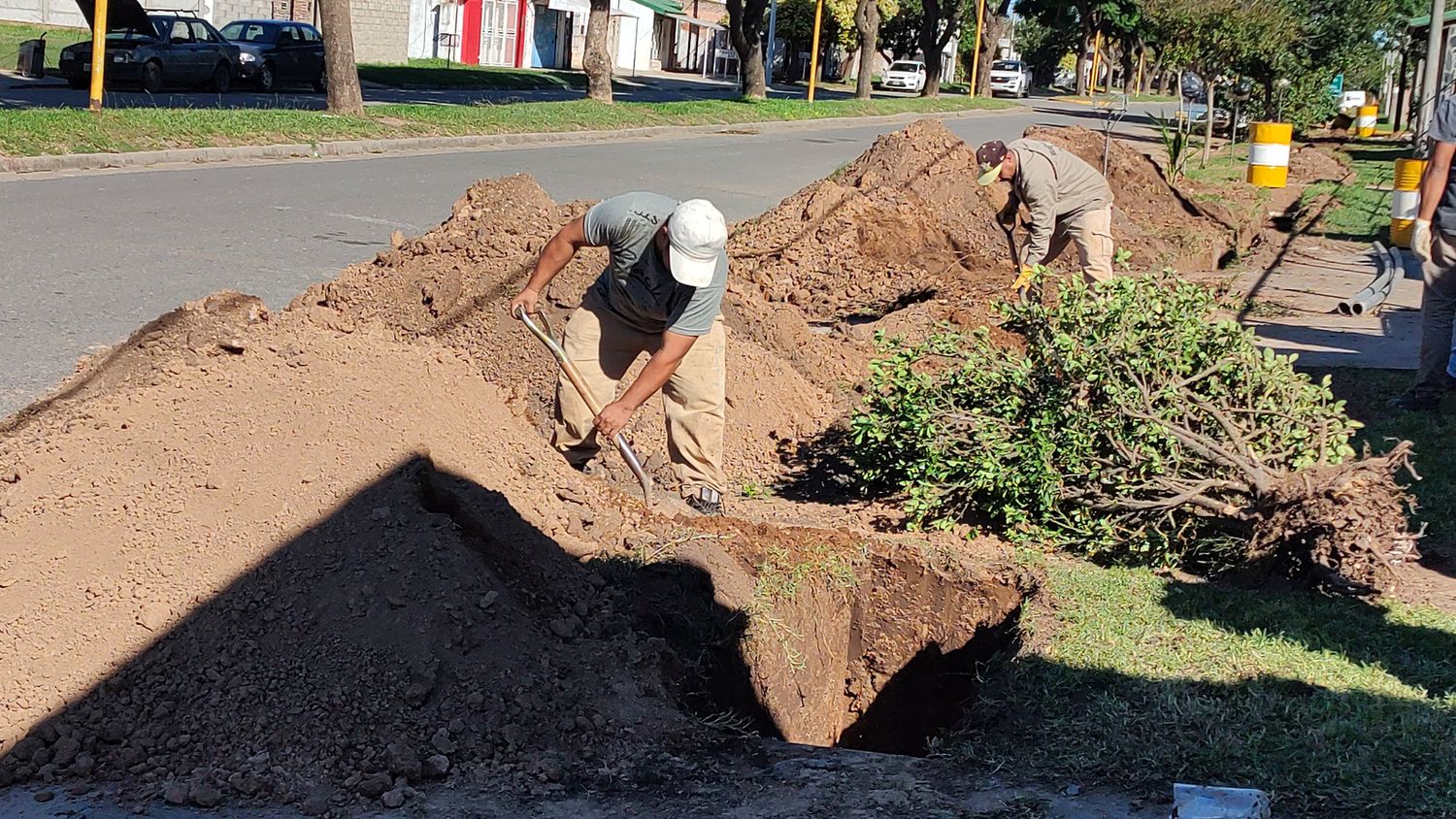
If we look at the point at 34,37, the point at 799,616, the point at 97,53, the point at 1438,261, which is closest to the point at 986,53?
the point at 34,37

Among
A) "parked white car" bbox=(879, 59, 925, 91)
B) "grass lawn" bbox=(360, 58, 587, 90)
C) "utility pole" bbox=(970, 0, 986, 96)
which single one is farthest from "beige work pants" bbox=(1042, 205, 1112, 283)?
"parked white car" bbox=(879, 59, 925, 91)

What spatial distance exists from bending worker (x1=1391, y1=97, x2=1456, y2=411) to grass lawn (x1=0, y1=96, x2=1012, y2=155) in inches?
501

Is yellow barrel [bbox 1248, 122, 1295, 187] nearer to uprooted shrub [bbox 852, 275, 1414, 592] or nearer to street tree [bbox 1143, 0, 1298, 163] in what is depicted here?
street tree [bbox 1143, 0, 1298, 163]

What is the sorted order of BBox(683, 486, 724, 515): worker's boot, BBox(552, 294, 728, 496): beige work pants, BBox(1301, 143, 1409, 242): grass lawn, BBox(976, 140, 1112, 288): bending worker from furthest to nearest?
BBox(1301, 143, 1409, 242): grass lawn → BBox(976, 140, 1112, 288): bending worker → BBox(683, 486, 724, 515): worker's boot → BBox(552, 294, 728, 496): beige work pants

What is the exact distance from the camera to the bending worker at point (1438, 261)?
24.7 feet

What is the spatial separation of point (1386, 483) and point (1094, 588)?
1134mm

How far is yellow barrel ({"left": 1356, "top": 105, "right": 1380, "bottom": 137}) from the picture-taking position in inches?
1236

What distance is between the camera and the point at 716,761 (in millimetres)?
3932

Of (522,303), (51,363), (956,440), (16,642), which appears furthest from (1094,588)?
(51,363)

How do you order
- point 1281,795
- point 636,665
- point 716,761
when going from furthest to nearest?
point 636,665
point 716,761
point 1281,795

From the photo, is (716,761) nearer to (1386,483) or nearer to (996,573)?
(996,573)

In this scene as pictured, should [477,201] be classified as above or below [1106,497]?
above

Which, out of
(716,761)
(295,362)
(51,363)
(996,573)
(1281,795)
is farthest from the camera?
(51,363)

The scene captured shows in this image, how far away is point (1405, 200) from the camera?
14422mm
